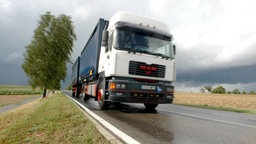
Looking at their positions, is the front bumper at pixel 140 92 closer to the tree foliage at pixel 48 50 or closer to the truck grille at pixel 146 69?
the truck grille at pixel 146 69

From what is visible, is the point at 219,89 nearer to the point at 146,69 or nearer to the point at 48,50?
the point at 48,50

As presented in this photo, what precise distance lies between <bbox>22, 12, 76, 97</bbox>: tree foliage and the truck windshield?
1800 cm

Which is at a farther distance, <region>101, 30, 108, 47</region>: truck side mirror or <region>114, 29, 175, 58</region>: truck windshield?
<region>101, 30, 108, 47</region>: truck side mirror

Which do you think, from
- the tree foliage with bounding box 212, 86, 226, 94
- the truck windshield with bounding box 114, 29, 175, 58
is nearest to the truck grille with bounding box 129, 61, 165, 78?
the truck windshield with bounding box 114, 29, 175, 58

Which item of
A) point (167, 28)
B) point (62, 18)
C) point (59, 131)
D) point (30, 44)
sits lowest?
point (59, 131)

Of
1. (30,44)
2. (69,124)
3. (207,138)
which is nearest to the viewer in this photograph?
(207,138)

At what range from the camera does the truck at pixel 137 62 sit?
7539 millimetres

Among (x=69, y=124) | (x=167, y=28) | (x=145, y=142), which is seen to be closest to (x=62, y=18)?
(x=167, y=28)

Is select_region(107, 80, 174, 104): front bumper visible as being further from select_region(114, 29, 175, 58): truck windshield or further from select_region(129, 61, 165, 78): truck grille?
select_region(114, 29, 175, 58): truck windshield

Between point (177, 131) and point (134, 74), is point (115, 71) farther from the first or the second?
point (177, 131)

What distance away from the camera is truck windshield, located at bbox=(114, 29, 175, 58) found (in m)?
7.71

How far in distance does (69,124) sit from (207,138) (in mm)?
3370

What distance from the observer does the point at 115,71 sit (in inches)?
295

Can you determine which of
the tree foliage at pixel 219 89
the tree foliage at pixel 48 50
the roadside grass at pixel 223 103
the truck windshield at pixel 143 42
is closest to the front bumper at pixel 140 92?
the truck windshield at pixel 143 42
